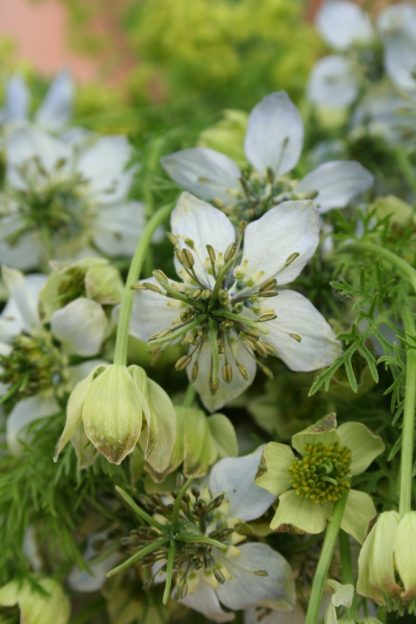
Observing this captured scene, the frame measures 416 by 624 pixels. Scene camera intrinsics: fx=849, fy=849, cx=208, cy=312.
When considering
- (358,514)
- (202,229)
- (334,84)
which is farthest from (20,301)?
A: (334,84)

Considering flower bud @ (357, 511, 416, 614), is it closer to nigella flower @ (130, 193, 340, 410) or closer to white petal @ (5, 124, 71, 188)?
nigella flower @ (130, 193, 340, 410)

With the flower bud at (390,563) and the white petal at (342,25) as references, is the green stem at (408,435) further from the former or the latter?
the white petal at (342,25)

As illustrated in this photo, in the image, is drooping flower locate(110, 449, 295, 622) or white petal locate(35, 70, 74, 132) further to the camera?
white petal locate(35, 70, 74, 132)

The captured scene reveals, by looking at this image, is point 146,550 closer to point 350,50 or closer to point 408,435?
point 408,435

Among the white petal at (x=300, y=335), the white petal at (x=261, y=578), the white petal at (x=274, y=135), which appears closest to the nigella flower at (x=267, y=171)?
the white petal at (x=274, y=135)

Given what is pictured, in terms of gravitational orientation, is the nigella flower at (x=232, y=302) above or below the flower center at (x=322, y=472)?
above

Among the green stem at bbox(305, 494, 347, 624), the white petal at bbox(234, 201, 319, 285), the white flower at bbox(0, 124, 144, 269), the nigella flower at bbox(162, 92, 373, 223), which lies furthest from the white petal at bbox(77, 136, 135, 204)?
the green stem at bbox(305, 494, 347, 624)
